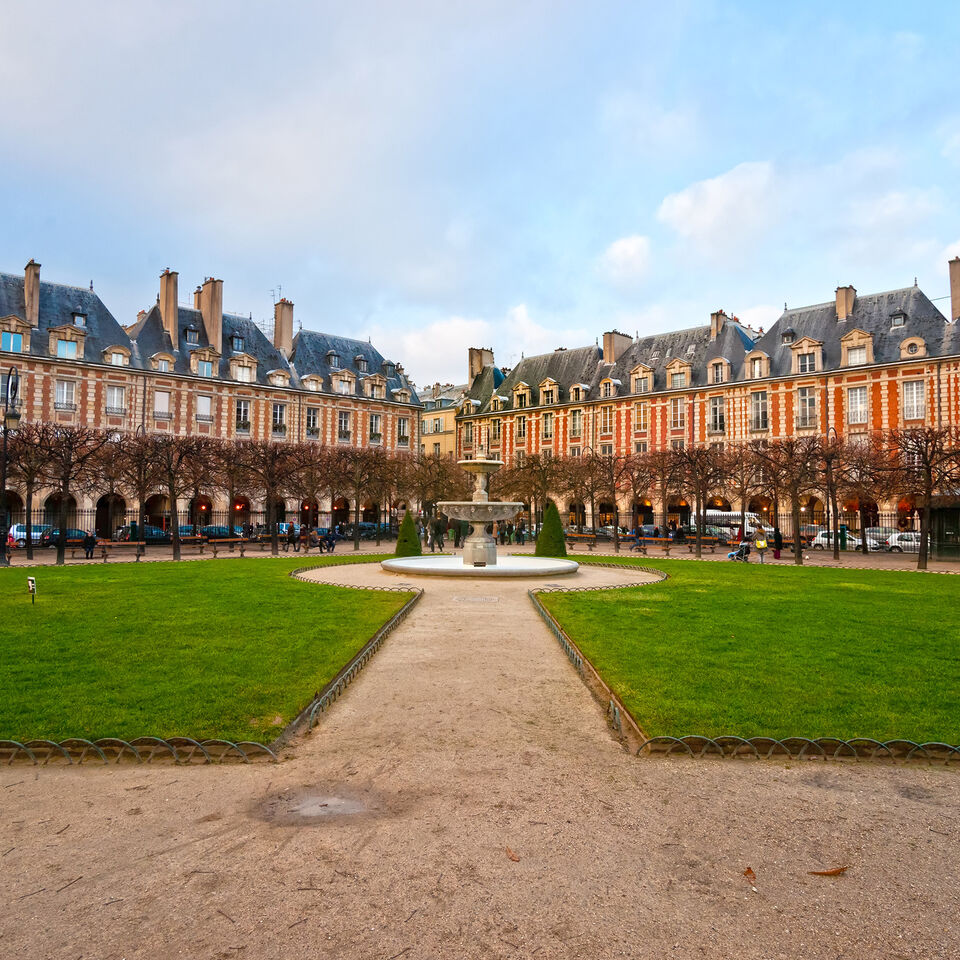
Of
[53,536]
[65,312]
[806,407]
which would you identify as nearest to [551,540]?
[53,536]

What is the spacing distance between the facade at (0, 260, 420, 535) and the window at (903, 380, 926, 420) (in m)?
31.2

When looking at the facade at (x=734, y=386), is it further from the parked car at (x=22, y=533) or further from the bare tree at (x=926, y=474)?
the parked car at (x=22, y=533)

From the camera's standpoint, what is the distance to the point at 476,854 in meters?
3.62

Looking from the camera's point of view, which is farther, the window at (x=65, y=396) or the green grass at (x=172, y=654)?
the window at (x=65, y=396)

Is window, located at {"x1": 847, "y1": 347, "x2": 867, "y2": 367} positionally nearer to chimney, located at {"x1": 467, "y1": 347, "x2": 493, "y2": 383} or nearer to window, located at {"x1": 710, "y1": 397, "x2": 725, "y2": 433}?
window, located at {"x1": 710, "y1": 397, "x2": 725, "y2": 433}

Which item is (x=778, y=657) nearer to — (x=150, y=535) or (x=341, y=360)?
(x=150, y=535)

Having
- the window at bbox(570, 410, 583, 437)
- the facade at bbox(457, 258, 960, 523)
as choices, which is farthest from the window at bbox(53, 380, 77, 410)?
the window at bbox(570, 410, 583, 437)

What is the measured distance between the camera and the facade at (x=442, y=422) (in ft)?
200

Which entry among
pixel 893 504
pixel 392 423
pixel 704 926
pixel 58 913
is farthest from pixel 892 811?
pixel 392 423

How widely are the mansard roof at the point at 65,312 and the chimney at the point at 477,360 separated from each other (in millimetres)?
28957

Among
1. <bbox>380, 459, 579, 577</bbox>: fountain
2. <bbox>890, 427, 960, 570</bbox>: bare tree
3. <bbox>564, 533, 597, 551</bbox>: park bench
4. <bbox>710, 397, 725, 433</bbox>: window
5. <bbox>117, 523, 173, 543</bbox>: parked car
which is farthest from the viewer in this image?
<bbox>710, 397, 725, 433</bbox>: window

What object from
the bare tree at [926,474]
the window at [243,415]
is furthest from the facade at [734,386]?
the window at [243,415]

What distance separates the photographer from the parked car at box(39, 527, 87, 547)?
29.0 m

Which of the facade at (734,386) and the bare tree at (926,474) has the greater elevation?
the facade at (734,386)
